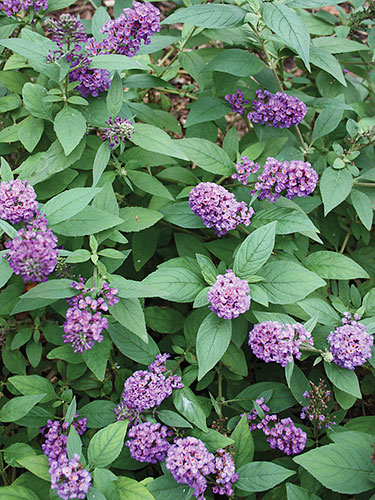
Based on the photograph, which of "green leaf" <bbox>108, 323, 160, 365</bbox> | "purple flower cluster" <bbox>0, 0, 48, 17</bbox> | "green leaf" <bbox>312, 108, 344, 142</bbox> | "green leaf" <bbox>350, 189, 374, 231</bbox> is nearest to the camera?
"green leaf" <bbox>108, 323, 160, 365</bbox>

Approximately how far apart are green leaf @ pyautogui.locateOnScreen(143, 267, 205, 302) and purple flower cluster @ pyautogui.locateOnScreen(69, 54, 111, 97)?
4.45ft

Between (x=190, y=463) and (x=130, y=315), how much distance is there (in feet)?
3.01

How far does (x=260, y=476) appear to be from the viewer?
2.98 meters

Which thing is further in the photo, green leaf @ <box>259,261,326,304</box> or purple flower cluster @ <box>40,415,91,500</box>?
green leaf @ <box>259,261,326,304</box>

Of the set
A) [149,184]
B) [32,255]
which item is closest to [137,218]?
[149,184]

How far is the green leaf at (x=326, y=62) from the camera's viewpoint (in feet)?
12.3

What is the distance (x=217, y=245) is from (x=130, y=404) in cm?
143

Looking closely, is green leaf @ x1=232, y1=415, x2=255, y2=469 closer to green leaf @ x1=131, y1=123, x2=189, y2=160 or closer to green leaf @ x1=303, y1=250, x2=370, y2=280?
green leaf @ x1=303, y1=250, x2=370, y2=280

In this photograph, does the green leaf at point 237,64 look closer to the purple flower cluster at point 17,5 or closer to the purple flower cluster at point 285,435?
the purple flower cluster at point 17,5

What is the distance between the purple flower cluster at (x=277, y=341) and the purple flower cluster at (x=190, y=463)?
26.7 inches

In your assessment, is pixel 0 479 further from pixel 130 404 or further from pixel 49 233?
pixel 49 233

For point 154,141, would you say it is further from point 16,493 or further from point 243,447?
point 16,493

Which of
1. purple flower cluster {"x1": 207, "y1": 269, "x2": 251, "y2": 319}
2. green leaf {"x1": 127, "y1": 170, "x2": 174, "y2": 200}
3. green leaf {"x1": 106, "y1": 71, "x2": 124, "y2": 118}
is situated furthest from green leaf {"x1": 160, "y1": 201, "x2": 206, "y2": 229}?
green leaf {"x1": 106, "y1": 71, "x2": 124, "y2": 118}

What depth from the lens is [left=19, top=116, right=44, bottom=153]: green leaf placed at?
342 cm
